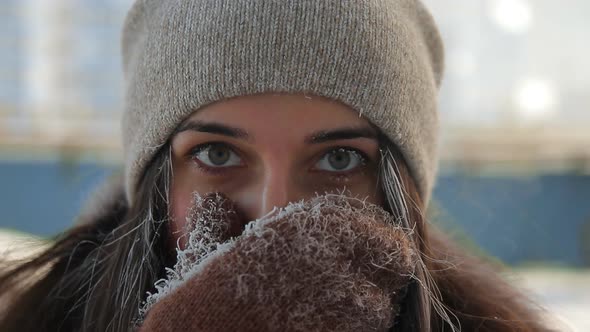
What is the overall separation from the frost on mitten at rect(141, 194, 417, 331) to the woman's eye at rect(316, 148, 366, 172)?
9cm

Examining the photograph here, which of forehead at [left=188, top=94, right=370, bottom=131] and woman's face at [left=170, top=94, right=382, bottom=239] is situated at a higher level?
forehead at [left=188, top=94, right=370, bottom=131]

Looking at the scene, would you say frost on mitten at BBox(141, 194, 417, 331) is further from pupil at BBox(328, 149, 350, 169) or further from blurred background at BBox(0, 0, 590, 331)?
blurred background at BBox(0, 0, 590, 331)

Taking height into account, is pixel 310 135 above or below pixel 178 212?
above

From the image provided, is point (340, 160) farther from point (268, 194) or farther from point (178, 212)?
point (178, 212)

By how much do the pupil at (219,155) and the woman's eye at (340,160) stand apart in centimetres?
12

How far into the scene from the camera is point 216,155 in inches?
32.0

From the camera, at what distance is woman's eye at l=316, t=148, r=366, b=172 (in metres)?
0.80

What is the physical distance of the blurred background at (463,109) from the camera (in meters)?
2.86

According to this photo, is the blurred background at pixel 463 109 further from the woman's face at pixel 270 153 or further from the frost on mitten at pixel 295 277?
the frost on mitten at pixel 295 277

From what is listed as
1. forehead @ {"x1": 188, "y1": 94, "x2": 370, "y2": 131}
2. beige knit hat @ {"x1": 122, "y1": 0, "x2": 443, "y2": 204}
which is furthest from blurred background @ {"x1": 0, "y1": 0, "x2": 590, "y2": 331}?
forehead @ {"x1": 188, "y1": 94, "x2": 370, "y2": 131}

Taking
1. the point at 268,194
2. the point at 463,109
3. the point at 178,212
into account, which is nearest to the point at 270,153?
the point at 268,194

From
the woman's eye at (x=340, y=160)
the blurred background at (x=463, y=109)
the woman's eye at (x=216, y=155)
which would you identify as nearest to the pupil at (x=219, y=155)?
the woman's eye at (x=216, y=155)

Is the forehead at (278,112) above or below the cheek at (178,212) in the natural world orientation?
above

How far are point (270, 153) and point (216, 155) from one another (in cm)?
9
